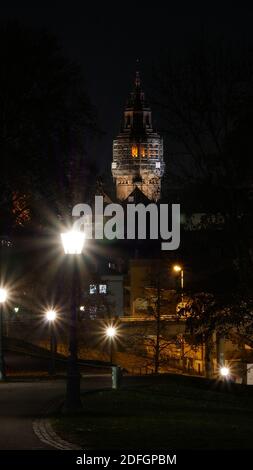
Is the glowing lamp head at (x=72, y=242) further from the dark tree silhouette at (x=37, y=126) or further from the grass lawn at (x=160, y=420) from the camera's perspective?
the dark tree silhouette at (x=37, y=126)

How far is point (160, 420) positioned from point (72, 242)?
4.57 meters

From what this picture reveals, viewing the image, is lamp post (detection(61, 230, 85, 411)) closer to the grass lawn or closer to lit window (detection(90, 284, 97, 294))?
the grass lawn

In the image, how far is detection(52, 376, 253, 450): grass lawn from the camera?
620 inches

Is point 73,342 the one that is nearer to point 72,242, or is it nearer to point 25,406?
point 25,406

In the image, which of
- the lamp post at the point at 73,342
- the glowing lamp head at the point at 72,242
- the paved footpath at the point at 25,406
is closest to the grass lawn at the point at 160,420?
the lamp post at the point at 73,342

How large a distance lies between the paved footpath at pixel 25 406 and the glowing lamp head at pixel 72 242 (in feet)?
12.2

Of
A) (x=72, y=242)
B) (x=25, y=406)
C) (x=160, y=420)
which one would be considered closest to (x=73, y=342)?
(x=25, y=406)

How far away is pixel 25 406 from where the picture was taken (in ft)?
72.8

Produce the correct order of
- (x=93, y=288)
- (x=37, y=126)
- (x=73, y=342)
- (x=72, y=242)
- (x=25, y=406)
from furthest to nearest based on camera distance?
(x=93, y=288) → (x=37, y=126) → (x=25, y=406) → (x=73, y=342) → (x=72, y=242)

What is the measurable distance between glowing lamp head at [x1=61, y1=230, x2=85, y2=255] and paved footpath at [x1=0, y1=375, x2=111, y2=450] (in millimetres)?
3714

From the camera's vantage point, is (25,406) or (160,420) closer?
(160,420)

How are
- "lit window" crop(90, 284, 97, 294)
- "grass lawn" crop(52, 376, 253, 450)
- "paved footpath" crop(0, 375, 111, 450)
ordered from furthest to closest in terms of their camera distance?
"lit window" crop(90, 284, 97, 294) < "paved footpath" crop(0, 375, 111, 450) < "grass lawn" crop(52, 376, 253, 450)

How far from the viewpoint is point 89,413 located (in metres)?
20.2

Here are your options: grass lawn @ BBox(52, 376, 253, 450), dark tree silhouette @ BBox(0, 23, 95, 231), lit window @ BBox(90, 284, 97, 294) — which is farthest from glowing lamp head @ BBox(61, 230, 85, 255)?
lit window @ BBox(90, 284, 97, 294)
